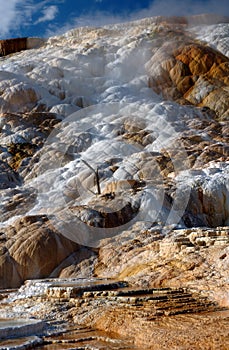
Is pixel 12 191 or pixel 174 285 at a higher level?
pixel 174 285

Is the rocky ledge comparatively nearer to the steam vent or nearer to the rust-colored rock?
the steam vent

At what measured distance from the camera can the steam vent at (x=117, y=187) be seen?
39.2 ft

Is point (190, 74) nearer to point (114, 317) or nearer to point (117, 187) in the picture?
point (117, 187)

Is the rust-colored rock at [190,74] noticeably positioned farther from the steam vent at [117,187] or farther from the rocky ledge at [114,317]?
the rocky ledge at [114,317]

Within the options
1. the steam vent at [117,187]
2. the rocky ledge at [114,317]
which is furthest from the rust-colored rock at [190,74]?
the rocky ledge at [114,317]

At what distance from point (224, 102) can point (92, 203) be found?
18.5 m

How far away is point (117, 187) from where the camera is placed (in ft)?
76.4

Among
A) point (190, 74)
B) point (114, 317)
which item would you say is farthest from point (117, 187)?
point (190, 74)

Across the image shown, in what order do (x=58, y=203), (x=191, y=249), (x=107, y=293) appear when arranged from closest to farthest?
1. (x=107, y=293)
2. (x=191, y=249)
3. (x=58, y=203)

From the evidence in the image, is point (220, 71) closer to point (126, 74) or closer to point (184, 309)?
point (126, 74)

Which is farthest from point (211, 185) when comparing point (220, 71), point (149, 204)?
point (220, 71)

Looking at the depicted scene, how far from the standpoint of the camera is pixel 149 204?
67.2 feet

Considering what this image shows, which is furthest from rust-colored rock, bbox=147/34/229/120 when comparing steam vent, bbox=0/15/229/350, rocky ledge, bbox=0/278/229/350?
rocky ledge, bbox=0/278/229/350

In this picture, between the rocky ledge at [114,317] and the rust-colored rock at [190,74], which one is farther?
the rust-colored rock at [190,74]
